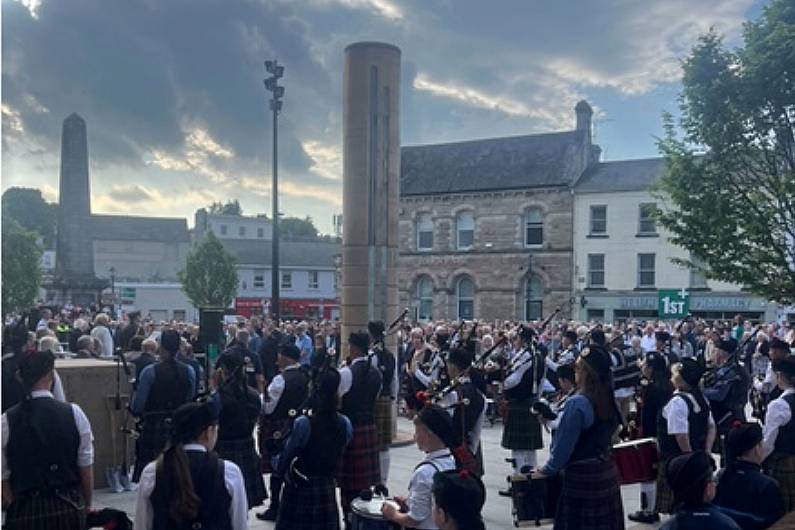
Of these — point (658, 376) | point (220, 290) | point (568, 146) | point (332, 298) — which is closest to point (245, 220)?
point (332, 298)

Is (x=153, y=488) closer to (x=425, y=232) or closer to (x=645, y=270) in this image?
(x=645, y=270)

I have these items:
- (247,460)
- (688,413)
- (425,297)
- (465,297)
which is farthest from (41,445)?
(425,297)

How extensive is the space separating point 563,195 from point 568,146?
8.81 feet

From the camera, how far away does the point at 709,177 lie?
14008 millimetres

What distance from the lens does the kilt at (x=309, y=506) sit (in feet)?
18.3

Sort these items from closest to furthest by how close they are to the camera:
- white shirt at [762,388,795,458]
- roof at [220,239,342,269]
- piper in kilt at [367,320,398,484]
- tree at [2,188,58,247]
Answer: white shirt at [762,388,795,458]
piper in kilt at [367,320,398,484]
roof at [220,239,342,269]
tree at [2,188,58,247]

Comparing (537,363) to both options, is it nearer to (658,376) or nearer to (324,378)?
(658,376)

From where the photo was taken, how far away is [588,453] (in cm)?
536

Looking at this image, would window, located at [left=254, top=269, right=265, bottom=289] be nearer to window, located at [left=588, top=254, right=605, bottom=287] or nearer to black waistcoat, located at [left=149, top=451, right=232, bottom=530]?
window, located at [left=588, top=254, right=605, bottom=287]

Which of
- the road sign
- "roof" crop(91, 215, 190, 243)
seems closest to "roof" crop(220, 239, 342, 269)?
"roof" crop(91, 215, 190, 243)

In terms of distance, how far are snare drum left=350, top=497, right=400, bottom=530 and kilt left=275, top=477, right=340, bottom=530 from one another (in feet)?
1.80

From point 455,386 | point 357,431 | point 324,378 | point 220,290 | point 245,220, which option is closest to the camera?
point 324,378

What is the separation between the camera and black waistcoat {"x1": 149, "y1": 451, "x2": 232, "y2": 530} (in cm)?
373

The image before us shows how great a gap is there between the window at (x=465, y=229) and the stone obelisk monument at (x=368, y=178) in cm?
2575
